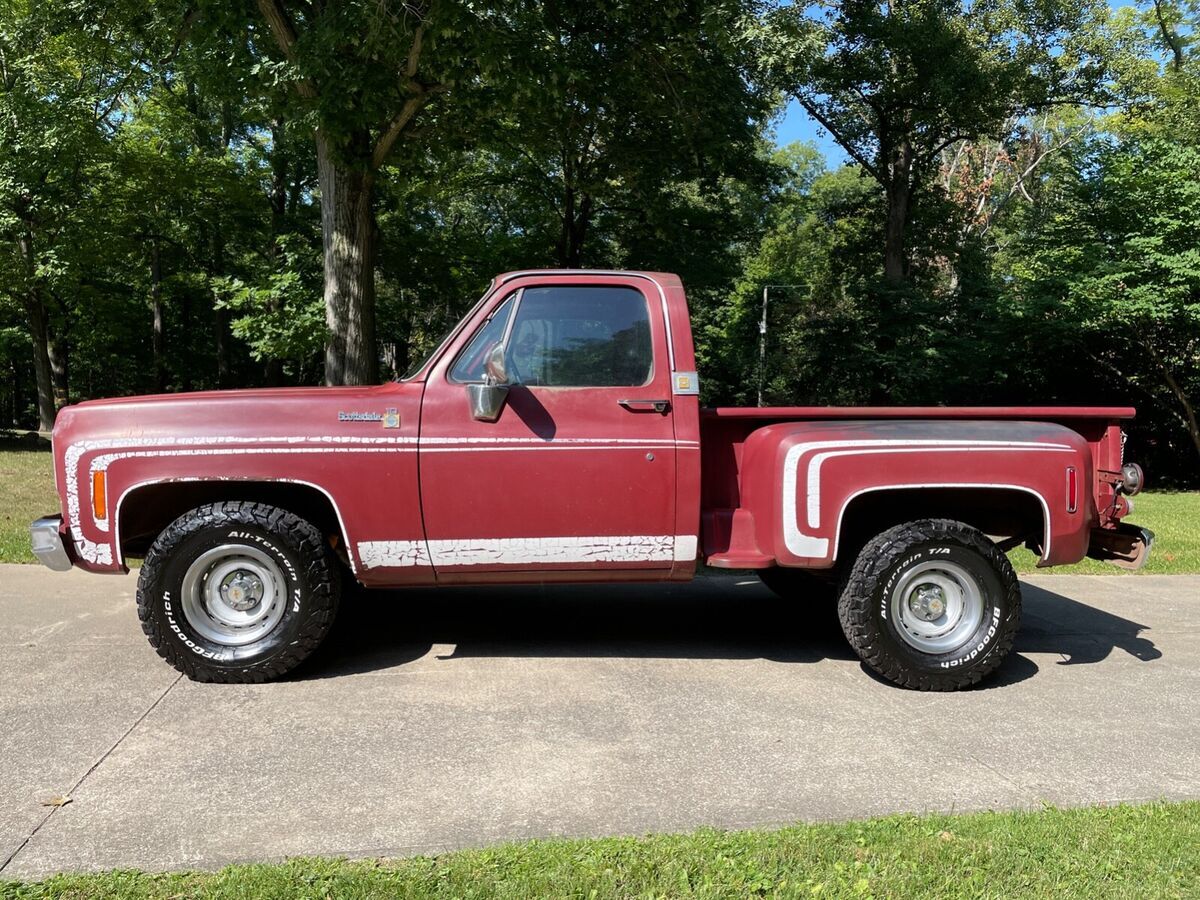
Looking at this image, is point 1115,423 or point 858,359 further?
point 858,359

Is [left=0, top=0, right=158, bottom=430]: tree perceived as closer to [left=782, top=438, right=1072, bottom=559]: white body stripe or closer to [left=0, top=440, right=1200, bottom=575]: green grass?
[left=0, top=440, right=1200, bottom=575]: green grass

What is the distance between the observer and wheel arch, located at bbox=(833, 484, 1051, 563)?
15.3 ft

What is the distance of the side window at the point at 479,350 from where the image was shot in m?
4.60

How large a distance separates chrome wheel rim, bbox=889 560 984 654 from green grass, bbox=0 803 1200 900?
63.2 inches

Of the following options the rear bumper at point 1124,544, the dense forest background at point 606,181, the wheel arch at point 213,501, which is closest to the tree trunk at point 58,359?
the dense forest background at point 606,181

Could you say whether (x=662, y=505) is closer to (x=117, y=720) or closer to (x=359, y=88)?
(x=117, y=720)

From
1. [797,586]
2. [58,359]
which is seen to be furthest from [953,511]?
[58,359]

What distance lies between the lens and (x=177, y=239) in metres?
24.3

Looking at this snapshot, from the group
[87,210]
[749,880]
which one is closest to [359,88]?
[749,880]

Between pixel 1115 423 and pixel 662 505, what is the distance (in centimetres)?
260

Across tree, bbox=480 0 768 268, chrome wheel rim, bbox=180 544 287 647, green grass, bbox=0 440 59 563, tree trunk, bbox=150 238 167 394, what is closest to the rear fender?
chrome wheel rim, bbox=180 544 287 647

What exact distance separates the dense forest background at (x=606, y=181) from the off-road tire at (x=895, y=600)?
21.5ft

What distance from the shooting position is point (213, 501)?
15.6 ft

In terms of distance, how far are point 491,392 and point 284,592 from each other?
1.49 m
